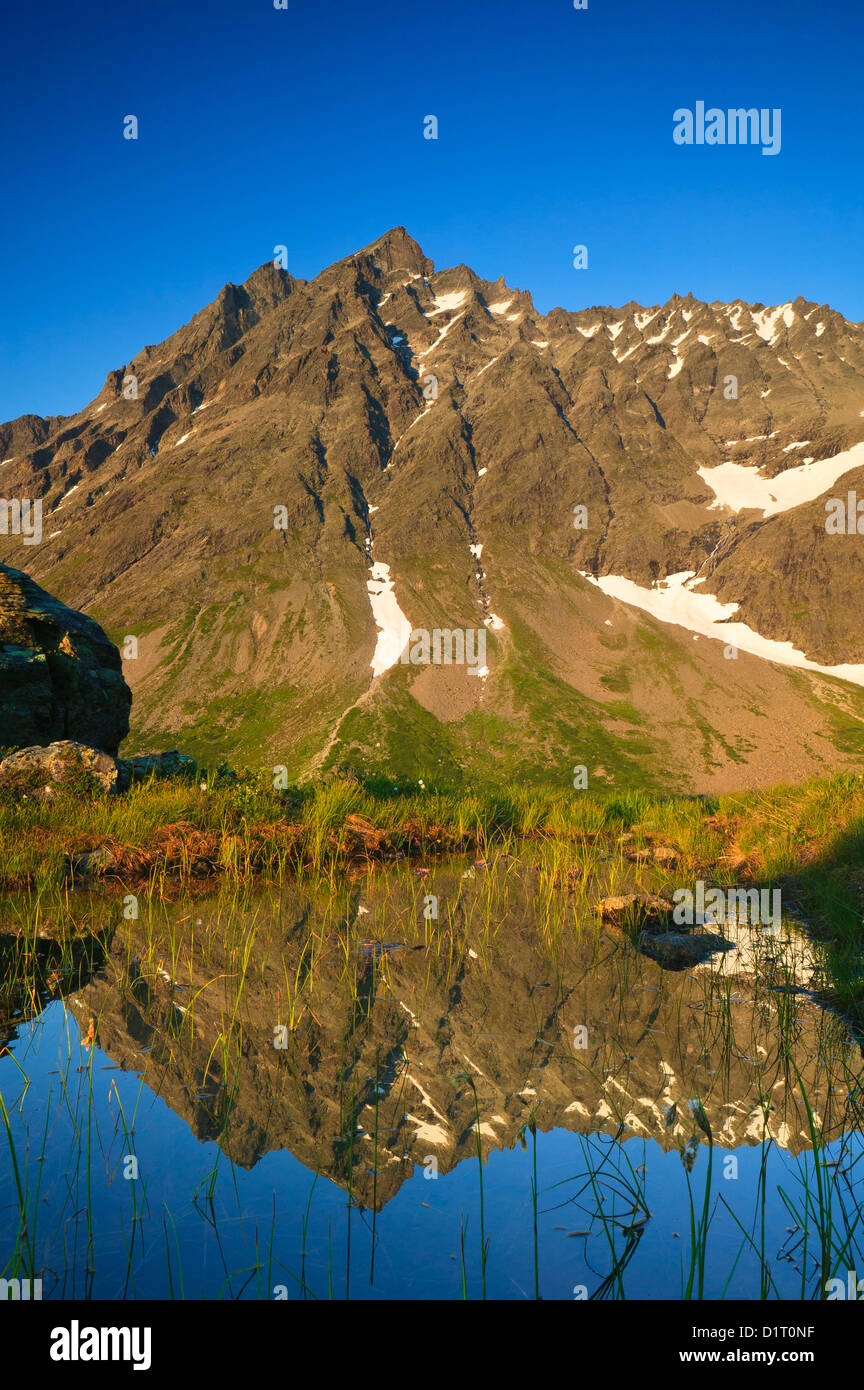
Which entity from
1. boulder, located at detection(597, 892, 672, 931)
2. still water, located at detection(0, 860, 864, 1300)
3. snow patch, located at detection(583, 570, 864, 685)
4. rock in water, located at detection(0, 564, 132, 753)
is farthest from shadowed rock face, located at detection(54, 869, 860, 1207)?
snow patch, located at detection(583, 570, 864, 685)

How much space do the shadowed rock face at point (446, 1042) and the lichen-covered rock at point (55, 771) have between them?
6.61 meters

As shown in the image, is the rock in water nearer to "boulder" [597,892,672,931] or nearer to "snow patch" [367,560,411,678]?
"boulder" [597,892,672,931]

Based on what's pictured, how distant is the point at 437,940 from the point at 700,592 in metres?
195

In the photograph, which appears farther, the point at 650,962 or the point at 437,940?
the point at 437,940

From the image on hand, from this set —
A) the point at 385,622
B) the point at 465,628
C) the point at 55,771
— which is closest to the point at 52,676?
the point at 55,771

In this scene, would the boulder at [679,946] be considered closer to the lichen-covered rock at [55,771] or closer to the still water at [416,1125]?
the still water at [416,1125]

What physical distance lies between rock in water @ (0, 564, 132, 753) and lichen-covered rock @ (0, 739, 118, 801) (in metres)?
2.69

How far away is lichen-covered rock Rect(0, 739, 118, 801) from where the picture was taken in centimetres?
1288

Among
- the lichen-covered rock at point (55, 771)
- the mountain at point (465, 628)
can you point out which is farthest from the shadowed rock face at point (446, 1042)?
the mountain at point (465, 628)

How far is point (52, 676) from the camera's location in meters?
17.6
